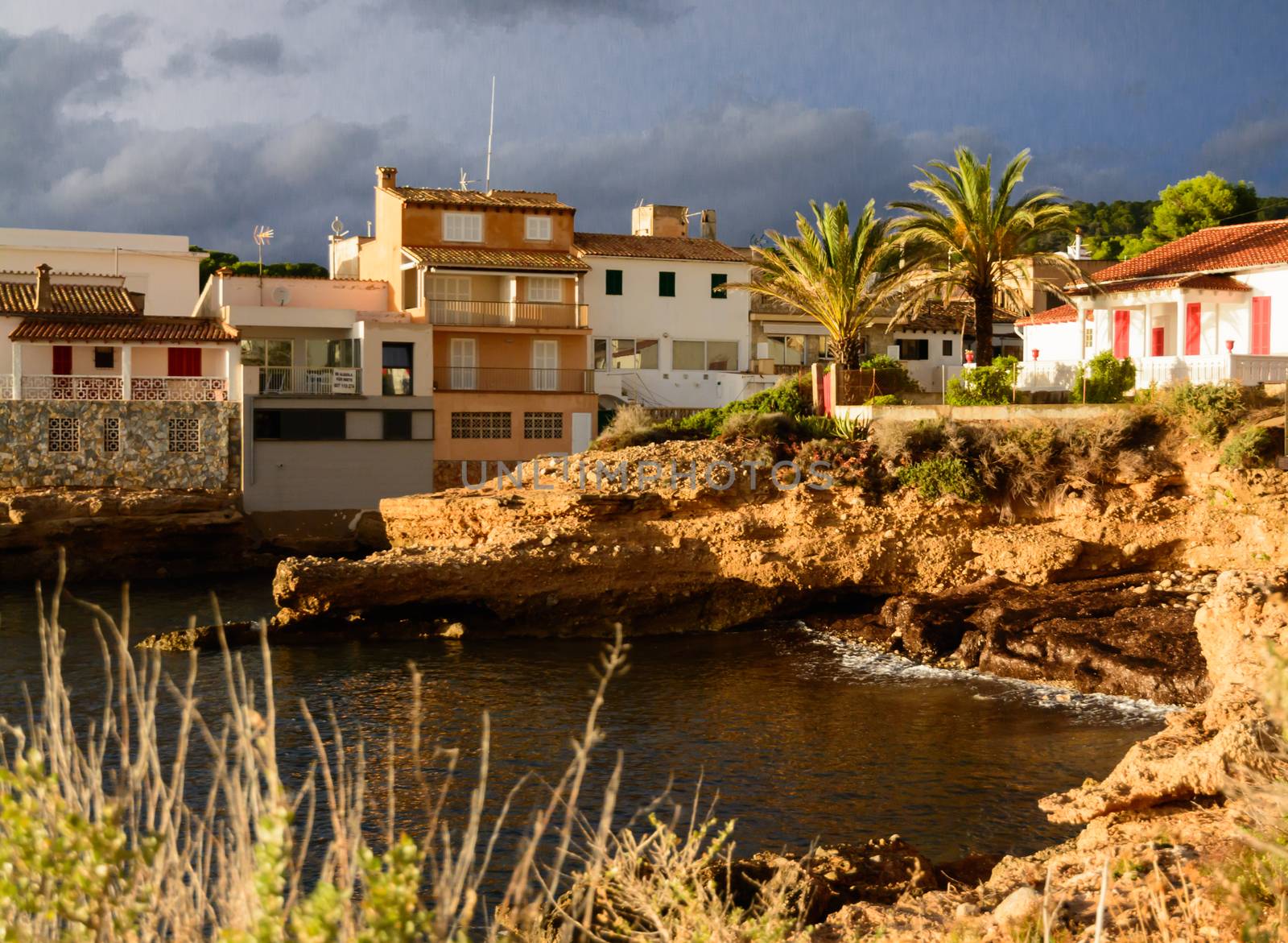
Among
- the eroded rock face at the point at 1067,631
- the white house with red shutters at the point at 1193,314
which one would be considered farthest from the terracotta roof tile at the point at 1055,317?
the eroded rock face at the point at 1067,631

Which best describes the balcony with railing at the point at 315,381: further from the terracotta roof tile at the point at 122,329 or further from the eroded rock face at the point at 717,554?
the eroded rock face at the point at 717,554

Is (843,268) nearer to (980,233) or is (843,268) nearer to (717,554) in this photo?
(980,233)

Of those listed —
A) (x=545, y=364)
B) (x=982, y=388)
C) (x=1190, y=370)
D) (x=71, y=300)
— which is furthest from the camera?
(x=545, y=364)

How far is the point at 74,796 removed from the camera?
20.5 ft

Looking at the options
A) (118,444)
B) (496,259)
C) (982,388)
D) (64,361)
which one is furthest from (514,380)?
(982,388)

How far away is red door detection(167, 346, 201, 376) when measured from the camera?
48281 millimetres

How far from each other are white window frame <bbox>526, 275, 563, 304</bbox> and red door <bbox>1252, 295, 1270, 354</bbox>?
25.4 metres

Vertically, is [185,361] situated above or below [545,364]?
below

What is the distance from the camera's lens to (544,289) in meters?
52.0

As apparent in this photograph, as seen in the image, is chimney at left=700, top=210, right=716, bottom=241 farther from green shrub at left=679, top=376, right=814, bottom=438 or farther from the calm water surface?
the calm water surface

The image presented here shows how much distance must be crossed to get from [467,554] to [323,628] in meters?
3.86

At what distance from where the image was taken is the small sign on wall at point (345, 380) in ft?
158

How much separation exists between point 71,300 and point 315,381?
10.1 metres

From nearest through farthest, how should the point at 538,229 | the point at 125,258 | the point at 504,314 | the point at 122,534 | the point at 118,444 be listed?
1. the point at 122,534
2. the point at 118,444
3. the point at 504,314
4. the point at 538,229
5. the point at 125,258
